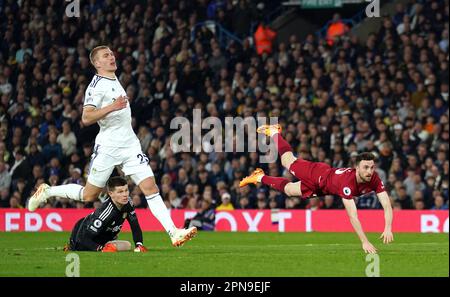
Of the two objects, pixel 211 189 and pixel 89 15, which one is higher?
pixel 89 15

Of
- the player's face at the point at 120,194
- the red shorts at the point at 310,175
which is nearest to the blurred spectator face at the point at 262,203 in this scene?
the red shorts at the point at 310,175

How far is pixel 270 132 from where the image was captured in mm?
16906

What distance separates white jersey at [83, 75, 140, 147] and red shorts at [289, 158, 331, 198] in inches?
128

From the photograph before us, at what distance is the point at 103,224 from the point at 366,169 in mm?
3546

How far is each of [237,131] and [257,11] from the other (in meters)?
6.43

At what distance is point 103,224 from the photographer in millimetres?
14172

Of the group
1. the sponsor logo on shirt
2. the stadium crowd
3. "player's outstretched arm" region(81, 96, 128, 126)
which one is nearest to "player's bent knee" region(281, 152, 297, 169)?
the sponsor logo on shirt

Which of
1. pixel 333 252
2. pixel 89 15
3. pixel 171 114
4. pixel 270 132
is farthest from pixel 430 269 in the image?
pixel 89 15

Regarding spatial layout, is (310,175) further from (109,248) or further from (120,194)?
(109,248)

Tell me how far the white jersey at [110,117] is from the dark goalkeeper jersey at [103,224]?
110 cm

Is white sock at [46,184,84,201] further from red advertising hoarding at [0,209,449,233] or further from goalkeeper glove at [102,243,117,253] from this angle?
red advertising hoarding at [0,209,449,233]

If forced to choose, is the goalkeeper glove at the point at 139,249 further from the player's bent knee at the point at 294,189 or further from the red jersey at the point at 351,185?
the player's bent knee at the point at 294,189

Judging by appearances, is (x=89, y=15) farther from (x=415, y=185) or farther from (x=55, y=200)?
(x=415, y=185)

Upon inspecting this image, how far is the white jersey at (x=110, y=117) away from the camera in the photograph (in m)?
13.3
